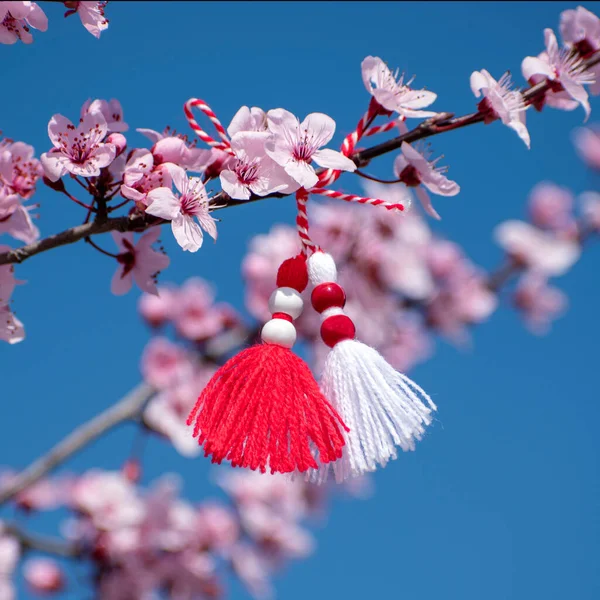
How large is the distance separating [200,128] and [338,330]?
38cm

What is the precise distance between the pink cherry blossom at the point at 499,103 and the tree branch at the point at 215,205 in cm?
2

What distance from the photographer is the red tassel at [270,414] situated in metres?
0.77

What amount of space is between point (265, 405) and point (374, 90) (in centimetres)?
46

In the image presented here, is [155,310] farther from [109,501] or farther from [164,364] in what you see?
[109,501]

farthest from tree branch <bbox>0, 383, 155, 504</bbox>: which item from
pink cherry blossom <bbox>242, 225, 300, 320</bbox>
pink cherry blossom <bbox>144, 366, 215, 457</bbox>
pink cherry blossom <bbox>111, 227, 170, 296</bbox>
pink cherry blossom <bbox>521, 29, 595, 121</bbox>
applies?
pink cherry blossom <bbox>521, 29, 595, 121</bbox>

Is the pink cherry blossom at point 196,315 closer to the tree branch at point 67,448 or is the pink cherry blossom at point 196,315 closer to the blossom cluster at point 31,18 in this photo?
the tree branch at point 67,448

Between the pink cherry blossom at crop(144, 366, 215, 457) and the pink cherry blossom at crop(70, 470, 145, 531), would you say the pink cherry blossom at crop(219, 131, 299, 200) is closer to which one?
the pink cherry blossom at crop(144, 366, 215, 457)

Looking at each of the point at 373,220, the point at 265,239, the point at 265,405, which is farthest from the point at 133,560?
the point at 265,405

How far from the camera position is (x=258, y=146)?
0.85 m

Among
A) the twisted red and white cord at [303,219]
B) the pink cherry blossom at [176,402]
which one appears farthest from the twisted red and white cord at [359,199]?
the pink cherry blossom at [176,402]

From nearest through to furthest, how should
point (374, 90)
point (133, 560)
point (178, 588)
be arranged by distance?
point (374, 90)
point (133, 560)
point (178, 588)

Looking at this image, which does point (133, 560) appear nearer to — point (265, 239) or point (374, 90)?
point (265, 239)

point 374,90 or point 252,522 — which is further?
point 252,522

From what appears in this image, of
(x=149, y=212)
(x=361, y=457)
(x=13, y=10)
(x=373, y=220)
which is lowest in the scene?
(x=361, y=457)
